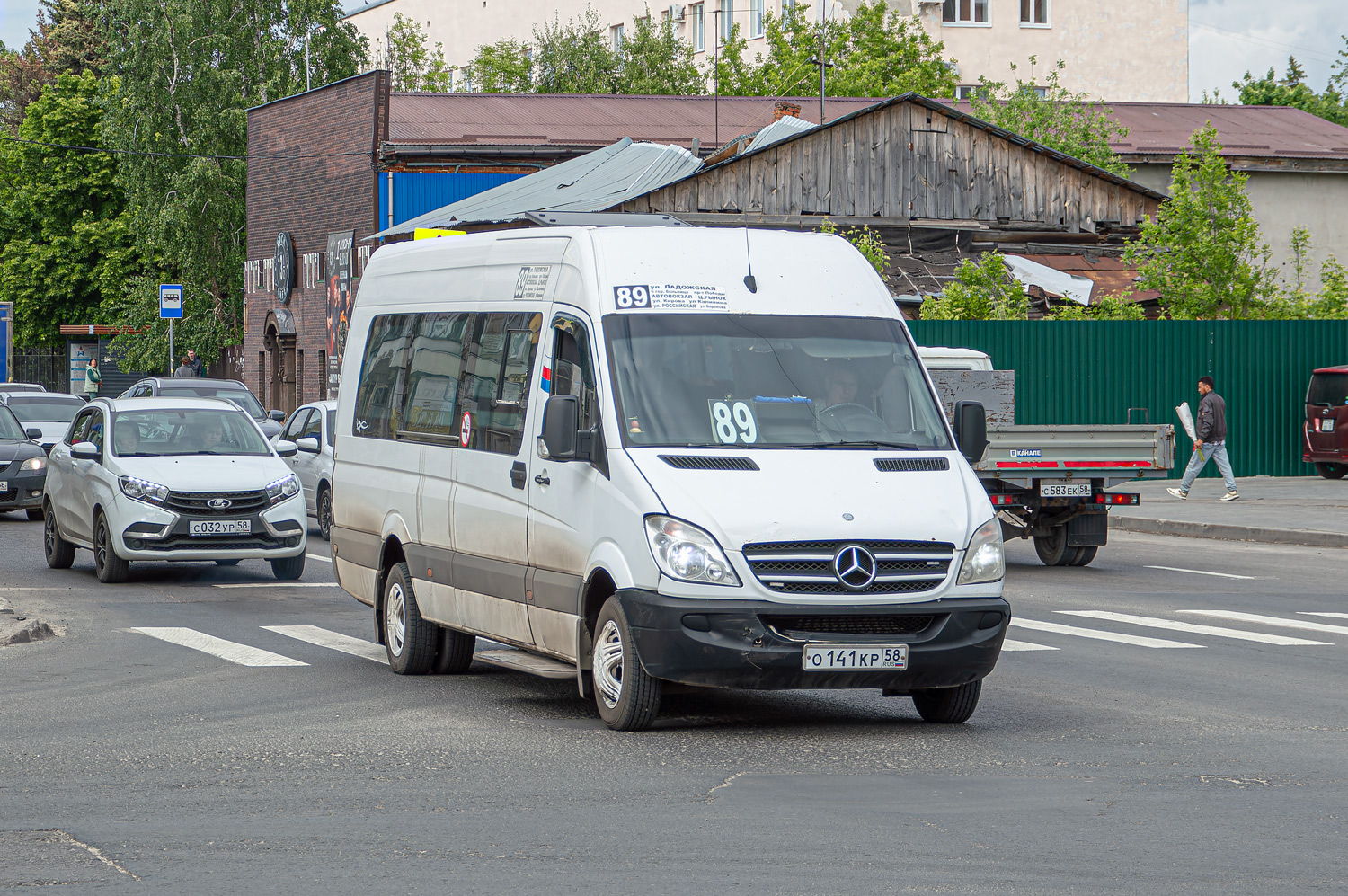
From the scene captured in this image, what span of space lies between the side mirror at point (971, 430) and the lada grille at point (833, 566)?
1118mm

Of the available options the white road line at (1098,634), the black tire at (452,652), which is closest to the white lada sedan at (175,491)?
the black tire at (452,652)

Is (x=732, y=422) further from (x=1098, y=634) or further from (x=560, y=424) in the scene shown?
(x=1098, y=634)

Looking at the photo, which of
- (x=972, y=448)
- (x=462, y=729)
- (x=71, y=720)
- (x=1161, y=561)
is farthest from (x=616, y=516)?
(x=1161, y=561)

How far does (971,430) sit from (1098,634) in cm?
417

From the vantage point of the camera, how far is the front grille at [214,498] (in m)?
16.4

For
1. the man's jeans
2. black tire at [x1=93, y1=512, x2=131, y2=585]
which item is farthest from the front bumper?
the man's jeans

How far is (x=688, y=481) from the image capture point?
331 inches

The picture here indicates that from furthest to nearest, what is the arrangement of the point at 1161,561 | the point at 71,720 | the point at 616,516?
the point at 1161,561 < the point at 71,720 < the point at 616,516

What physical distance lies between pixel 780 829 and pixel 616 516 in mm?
2190

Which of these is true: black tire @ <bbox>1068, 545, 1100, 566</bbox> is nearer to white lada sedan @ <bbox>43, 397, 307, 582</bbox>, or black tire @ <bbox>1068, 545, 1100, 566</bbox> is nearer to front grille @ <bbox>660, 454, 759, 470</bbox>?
white lada sedan @ <bbox>43, 397, 307, 582</bbox>

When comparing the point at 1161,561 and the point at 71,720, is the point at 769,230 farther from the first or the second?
the point at 1161,561

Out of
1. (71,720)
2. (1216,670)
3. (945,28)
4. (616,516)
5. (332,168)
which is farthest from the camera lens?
(945,28)

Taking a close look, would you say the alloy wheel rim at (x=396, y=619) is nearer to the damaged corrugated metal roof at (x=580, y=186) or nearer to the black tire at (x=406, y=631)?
the black tire at (x=406, y=631)

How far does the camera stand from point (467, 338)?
10461mm
